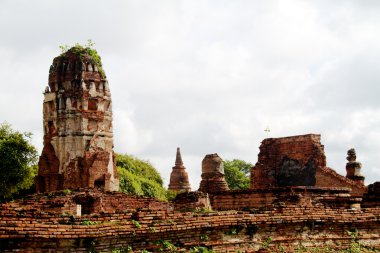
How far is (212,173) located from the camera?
27.6 meters

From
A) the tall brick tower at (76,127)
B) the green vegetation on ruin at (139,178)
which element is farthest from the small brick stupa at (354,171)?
the green vegetation on ruin at (139,178)

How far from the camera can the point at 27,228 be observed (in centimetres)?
958

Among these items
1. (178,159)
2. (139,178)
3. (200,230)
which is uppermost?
(178,159)

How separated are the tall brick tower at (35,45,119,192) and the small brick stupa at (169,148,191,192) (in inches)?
790

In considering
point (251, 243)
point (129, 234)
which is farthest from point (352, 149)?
point (129, 234)

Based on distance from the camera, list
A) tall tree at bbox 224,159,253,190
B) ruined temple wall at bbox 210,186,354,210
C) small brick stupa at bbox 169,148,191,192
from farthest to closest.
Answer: tall tree at bbox 224,159,253,190 < small brick stupa at bbox 169,148,191,192 < ruined temple wall at bbox 210,186,354,210

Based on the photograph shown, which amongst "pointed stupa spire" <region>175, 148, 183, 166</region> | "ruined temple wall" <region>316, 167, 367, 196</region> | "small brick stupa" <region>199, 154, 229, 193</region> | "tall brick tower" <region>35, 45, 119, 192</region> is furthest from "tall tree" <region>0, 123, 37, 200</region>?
"pointed stupa spire" <region>175, 148, 183, 166</region>

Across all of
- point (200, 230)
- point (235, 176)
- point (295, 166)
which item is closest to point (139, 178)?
point (295, 166)

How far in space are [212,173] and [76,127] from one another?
20.0 ft

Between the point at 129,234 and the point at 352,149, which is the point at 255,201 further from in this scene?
the point at 352,149

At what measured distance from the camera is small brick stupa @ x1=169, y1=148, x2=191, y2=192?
46.9 m

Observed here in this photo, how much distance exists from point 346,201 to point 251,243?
4.09 m

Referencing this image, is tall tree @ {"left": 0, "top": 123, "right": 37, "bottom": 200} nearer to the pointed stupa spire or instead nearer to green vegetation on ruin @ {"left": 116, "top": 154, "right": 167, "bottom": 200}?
green vegetation on ruin @ {"left": 116, "top": 154, "right": 167, "bottom": 200}

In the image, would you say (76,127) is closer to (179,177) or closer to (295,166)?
(295,166)
